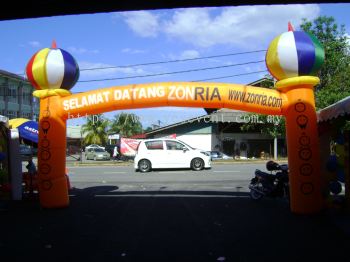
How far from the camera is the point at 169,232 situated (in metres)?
8.16

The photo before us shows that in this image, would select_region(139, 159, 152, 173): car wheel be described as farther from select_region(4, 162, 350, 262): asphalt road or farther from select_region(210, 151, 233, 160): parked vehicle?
select_region(210, 151, 233, 160): parked vehicle

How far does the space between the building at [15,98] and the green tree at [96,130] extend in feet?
28.6

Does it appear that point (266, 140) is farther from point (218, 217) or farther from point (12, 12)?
point (12, 12)

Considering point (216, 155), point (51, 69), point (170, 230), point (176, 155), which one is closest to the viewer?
point (170, 230)

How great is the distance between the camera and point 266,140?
127 feet

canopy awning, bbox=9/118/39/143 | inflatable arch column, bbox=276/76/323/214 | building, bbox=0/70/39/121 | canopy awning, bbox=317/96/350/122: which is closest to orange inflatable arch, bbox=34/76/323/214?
inflatable arch column, bbox=276/76/323/214

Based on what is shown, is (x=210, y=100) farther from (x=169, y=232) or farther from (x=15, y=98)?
→ (x=15, y=98)

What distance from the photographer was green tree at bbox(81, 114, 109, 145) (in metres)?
59.2

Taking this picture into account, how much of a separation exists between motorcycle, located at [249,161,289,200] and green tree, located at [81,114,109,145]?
48300 millimetres

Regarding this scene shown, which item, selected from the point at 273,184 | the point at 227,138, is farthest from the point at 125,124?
the point at 273,184

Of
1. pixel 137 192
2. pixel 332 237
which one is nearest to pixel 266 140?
pixel 137 192

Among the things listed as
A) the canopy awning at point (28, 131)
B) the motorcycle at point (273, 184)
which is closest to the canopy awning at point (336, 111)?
the motorcycle at point (273, 184)

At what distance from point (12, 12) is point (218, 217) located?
5.68 meters

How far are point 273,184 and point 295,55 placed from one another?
3.60 meters
